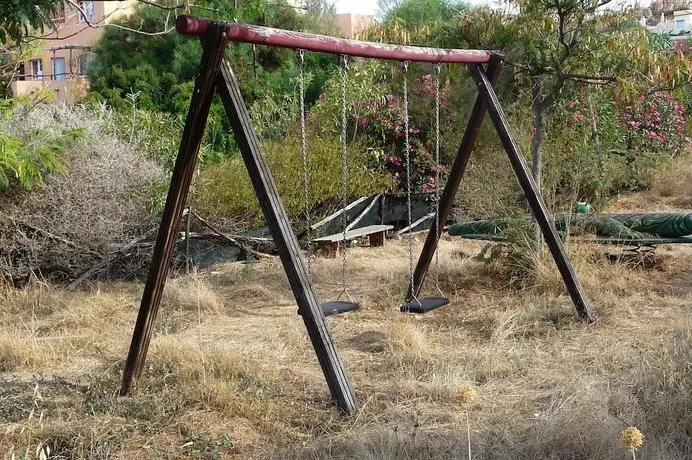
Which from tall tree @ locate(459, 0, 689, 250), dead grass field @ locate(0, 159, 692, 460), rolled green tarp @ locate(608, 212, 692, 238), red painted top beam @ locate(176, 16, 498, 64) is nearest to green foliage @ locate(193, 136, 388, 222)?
dead grass field @ locate(0, 159, 692, 460)

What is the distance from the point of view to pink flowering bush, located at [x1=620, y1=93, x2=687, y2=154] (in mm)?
14078

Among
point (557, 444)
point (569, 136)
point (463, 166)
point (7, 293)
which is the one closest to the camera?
point (557, 444)

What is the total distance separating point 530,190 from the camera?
6059 mm

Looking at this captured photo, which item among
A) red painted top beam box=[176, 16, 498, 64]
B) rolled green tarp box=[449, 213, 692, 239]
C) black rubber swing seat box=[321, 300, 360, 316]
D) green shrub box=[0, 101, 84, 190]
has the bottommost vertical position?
black rubber swing seat box=[321, 300, 360, 316]

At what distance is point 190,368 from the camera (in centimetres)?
473

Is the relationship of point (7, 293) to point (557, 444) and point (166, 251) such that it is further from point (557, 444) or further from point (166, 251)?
point (557, 444)

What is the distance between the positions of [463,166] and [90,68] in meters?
15.4

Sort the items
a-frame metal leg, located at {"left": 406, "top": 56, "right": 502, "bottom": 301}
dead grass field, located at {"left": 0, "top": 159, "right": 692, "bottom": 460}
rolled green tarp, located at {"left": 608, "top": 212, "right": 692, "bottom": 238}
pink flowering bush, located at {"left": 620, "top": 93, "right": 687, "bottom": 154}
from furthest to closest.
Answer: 1. pink flowering bush, located at {"left": 620, "top": 93, "right": 687, "bottom": 154}
2. rolled green tarp, located at {"left": 608, "top": 212, "right": 692, "bottom": 238}
3. a-frame metal leg, located at {"left": 406, "top": 56, "right": 502, "bottom": 301}
4. dead grass field, located at {"left": 0, "top": 159, "right": 692, "bottom": 460}

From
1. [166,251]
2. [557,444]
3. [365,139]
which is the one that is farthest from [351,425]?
[365,139]

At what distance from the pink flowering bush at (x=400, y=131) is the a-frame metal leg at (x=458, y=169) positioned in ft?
17.1

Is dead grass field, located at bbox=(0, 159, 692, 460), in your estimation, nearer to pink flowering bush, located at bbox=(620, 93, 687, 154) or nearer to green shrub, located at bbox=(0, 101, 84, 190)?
green shrub, located at bbox=(0, 101, 84, 190)

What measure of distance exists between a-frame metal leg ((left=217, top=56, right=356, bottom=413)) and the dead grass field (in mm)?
182

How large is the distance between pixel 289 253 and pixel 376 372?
1.12 meters

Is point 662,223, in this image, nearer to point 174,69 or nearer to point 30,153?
point 30,153
